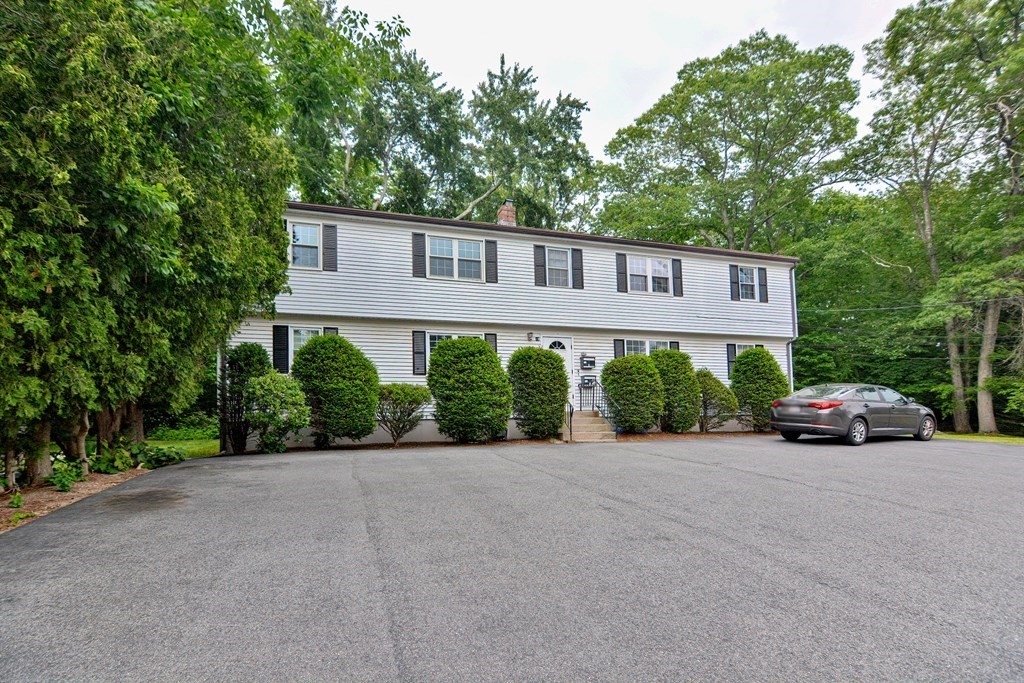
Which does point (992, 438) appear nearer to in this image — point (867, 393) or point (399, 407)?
point (867, 393)

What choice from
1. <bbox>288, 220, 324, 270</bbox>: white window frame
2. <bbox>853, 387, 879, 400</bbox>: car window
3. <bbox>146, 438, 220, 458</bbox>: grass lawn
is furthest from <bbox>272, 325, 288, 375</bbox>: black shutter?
<bbox>853, 387, 879, 400</bbox>: car window

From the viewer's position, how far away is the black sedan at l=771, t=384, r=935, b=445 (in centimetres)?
1245

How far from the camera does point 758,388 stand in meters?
17.1

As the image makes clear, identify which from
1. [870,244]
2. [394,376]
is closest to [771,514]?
[394,376]

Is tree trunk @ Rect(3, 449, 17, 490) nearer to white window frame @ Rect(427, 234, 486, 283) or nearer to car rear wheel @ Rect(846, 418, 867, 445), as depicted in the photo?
white window frame @ Rect(427, 234, 486, 283)

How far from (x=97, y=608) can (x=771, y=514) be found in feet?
17.6

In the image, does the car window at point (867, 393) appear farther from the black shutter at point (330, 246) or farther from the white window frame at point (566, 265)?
the black shutter at point (330, 246)

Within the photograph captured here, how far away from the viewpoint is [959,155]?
2245cm

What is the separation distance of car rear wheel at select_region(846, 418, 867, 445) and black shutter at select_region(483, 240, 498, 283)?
32.4 feet

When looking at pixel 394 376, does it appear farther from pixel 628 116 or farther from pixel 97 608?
pixel 628 116

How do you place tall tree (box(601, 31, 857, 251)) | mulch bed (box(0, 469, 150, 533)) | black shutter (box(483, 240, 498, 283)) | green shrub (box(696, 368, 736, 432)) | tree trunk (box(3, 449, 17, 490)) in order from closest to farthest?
mulch bed (box(0, 469, 150, 533)) < tree trunk (box(3, 449, 17, 490)) < green shrub (box(696, 368, 736, 432)) < black shutter (box(483, 240, 498, 283)) < tall tree (box(601, 31, 857, 251))

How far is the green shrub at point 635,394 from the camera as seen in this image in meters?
15.2

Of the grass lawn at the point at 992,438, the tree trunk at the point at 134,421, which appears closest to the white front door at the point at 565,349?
the tree trunk at the point at 134,421

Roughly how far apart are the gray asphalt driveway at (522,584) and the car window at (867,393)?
6.65 meters
